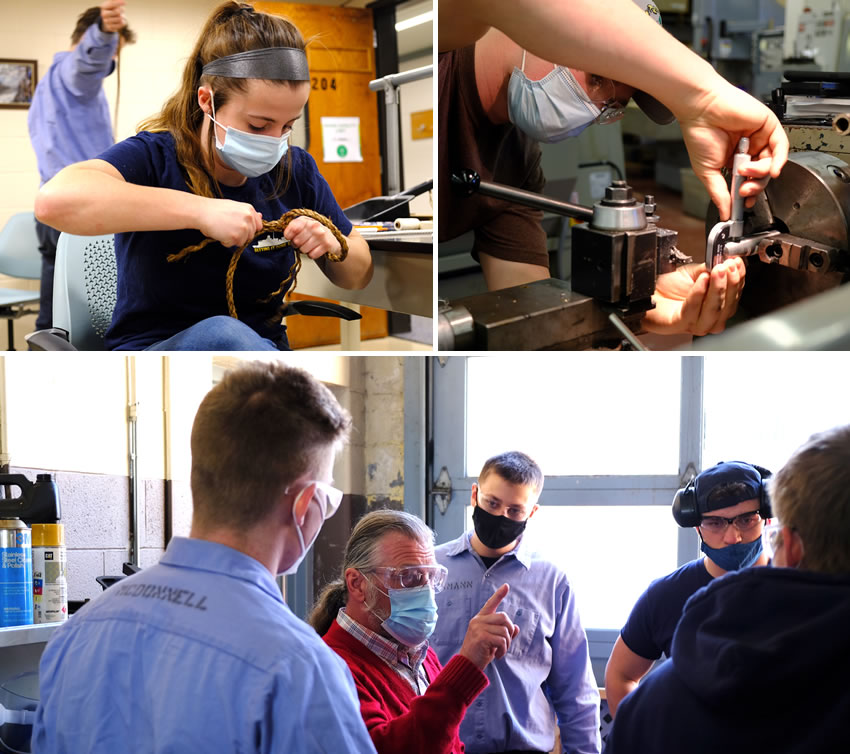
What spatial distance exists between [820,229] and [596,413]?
1.80 m

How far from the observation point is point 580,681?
1996 millimetres

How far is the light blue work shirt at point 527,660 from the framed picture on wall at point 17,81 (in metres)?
1.44

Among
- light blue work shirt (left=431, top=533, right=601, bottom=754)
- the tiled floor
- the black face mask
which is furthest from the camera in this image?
the black face mask

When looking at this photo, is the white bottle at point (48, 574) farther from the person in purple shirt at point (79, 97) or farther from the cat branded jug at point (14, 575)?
the person in purple shirt at point (79, 97)

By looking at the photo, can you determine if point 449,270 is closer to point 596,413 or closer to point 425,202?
point 425,202

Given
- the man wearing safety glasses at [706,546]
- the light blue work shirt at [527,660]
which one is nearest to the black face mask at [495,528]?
the light blue work shirt at [527,660]

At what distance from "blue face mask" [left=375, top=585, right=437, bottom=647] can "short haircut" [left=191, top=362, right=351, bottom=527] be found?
25.0 inches

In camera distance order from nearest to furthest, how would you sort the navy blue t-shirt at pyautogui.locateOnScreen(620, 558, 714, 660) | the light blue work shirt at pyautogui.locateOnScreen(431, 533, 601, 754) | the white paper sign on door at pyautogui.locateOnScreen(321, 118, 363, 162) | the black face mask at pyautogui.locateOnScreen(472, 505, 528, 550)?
1. the white paper sign on door at pyautogui.locateOnScreen(321, 118, 363, 162)
2. the navy blue t-shirt at pyautogui.locateOnScreen(620, 558, 714, 660)
3. the light blue work shirt at pyautogui.locateOnScreen(431, 533, 601, 754)
4. the black face mask at pyautogui.locateOnScreen(472, 505, 528, 550)

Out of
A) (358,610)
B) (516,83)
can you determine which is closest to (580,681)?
(358,610)

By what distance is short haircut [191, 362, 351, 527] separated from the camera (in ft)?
2.87

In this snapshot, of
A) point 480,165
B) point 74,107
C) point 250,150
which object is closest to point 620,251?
point 480,165

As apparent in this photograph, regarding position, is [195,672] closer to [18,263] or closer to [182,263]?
[182,263]

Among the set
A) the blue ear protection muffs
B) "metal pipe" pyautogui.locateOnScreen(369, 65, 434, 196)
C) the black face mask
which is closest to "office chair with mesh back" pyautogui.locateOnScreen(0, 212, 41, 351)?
"metal pipe" pyautogui.locateOnScreen(369, 65, 434, 196)

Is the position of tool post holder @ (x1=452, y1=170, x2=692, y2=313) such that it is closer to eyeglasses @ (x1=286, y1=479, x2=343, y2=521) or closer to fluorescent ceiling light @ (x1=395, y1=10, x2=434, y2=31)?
fluorescent ceiling light @ (x1=395, y1=10, x2=434, y2=31)
